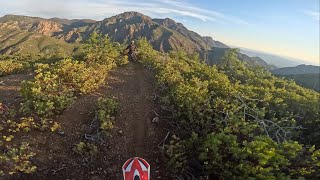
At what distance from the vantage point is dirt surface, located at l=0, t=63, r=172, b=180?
7.75 metres

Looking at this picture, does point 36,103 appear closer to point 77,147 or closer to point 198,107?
point 77,147

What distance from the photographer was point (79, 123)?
934 cm

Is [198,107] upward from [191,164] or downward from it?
upward

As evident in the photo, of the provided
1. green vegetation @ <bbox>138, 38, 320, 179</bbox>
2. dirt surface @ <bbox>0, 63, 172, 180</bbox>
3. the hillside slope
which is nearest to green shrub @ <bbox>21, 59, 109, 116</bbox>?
dirt surface @ <bbox>0, 63, 172, 180</bbox>

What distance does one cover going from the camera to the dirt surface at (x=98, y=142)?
775cm

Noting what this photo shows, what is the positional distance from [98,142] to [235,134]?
3.66 metres

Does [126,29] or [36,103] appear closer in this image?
[36,103]

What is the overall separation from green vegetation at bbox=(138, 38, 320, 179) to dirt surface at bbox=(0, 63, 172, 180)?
678mm

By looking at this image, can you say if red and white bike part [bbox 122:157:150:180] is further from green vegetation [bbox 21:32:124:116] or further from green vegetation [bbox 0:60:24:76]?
green vegetation [bbox 0:60:24:76]

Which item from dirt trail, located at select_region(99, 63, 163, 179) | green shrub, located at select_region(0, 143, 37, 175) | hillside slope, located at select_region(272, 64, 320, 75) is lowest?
hillside slope, located at select_region(272, 64, 320, 75)

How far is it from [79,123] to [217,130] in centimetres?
406

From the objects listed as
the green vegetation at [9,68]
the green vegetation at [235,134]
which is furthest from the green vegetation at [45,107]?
the green vegetation at [9,68]

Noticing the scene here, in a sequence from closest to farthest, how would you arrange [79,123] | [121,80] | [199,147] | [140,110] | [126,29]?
[199,147]
[79,123]
[140,110]
[121,80]
[126,29]

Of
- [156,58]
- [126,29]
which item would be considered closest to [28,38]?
[126,29]
